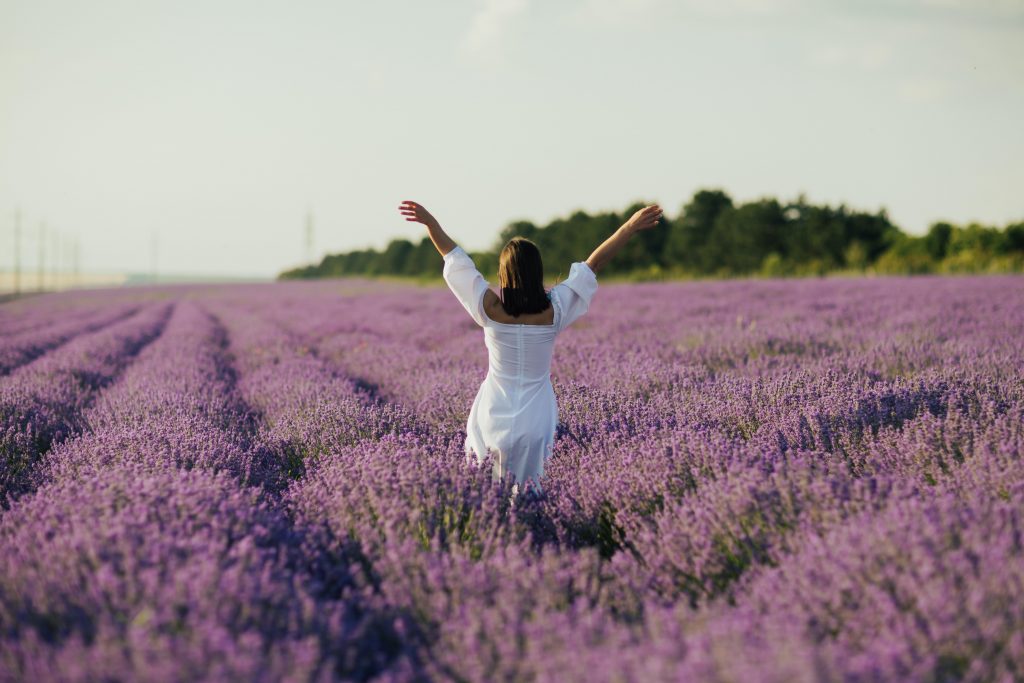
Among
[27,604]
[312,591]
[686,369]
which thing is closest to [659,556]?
[312,591]

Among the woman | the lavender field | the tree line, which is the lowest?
the lavender field

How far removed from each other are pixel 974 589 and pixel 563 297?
1.67 meters

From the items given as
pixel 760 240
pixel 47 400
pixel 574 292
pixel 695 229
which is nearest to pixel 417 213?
pixel 574 292

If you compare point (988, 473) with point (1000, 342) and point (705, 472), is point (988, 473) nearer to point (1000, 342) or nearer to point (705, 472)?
point (705, 472)

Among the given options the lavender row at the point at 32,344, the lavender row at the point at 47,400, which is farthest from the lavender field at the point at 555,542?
the lavender row at the point at 32,344

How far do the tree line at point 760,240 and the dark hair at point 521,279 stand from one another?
24562mm

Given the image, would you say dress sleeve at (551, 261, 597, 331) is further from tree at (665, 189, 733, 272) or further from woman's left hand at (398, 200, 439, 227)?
tree at (665, 189, 733, 272)

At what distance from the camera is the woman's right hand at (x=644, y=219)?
9.20 ft

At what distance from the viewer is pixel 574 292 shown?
8.98 feet

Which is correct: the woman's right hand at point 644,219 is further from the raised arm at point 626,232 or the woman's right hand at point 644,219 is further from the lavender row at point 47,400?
the lavender row at point 47,400

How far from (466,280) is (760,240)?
130 ft

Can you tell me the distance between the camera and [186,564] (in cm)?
155

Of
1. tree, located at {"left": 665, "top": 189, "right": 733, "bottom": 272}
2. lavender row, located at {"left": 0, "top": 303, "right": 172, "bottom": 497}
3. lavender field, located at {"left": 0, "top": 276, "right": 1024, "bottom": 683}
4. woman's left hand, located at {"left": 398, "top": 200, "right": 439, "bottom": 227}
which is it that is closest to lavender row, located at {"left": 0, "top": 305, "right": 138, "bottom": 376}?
lavender row, located at {"left": 0, "top": 303, "right": 172, "bottom": 497}

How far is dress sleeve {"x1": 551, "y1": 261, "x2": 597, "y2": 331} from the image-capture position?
8.88 feet
